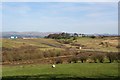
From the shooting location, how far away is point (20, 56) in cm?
2948

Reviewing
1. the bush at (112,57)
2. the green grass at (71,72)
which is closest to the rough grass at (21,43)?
the bush at (112,57)

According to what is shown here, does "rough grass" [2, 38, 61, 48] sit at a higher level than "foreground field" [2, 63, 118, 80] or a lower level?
higher

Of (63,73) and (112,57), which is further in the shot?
(112,57)

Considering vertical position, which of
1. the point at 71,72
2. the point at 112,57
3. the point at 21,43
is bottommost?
the point at 71,72

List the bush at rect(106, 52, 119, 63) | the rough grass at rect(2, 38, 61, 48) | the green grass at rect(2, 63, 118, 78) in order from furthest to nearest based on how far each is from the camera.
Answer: the rough grass at rect(2, 38, 61, 48) → the bush at rect(106, 52, 119, 63) → the green grass at rect(2, 63, 118, 78)

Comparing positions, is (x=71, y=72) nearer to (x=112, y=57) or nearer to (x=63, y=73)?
(x=63, y=73)

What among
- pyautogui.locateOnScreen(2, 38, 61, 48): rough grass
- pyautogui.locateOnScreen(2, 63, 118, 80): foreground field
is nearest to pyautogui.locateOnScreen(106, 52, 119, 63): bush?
pyautogui.locateOnScreen(2, 63, 118, 80): foreground field

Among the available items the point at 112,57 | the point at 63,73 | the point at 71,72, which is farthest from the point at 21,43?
the point at 63,73

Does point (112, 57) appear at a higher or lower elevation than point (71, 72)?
higher

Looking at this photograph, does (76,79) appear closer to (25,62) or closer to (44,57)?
(25,62)

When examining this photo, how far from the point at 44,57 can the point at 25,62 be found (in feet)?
15.6

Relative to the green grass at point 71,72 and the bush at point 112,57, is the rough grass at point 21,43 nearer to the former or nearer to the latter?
the bush at point 112,57

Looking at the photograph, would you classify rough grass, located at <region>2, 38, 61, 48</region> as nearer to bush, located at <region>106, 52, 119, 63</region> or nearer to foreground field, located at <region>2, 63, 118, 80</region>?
bush, located at <region>106, 52, 119, 63</region>

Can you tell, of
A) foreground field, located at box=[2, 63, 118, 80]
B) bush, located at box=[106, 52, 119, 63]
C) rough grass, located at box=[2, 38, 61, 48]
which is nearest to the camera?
foreground field, located at box=[2, 63, 118, 80]
